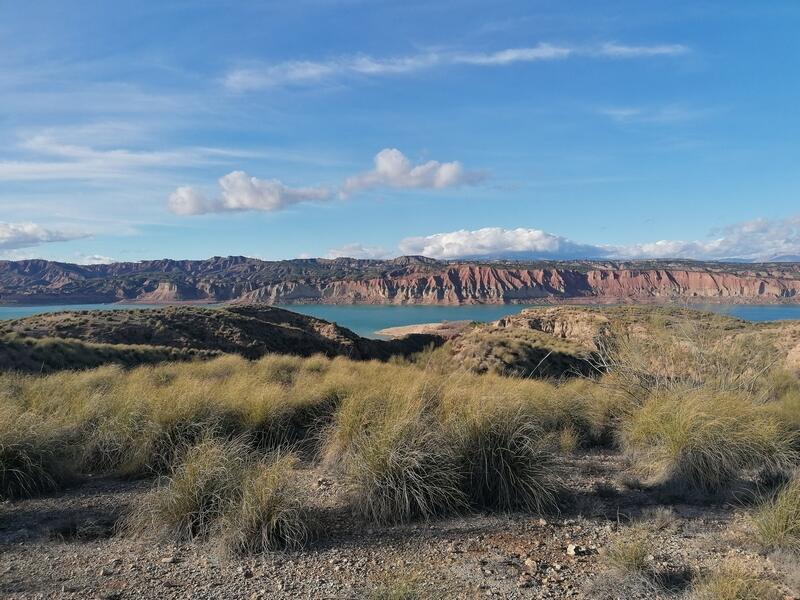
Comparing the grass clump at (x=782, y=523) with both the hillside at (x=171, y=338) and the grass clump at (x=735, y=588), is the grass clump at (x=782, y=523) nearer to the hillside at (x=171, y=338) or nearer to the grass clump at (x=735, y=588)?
the grass clump at (x=735, y=588)

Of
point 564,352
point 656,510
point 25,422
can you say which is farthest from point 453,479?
point 564,352

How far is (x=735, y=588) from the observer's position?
3.48 meters

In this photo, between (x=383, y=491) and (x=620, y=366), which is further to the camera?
(x=620, y=366)

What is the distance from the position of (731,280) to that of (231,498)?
126 m

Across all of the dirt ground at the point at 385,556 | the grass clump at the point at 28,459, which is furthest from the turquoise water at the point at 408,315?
the grass clump at the point at 28,459

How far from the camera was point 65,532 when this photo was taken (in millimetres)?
4699

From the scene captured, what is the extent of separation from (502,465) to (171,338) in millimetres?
28662

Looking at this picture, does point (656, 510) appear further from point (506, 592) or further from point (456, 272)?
point (456, 272)

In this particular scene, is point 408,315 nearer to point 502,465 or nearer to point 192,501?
point 502,465

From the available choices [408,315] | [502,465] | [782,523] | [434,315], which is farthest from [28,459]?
[408,315]

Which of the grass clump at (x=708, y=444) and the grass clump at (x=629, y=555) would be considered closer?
the grass clump at (x=629, y=555)

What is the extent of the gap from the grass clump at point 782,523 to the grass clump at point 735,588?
0.76m

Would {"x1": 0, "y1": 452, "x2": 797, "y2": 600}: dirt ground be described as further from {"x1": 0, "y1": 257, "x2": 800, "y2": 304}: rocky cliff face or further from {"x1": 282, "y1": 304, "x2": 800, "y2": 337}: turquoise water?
{"x1": 0, "y1": 257, "x2": 800, "y2": 304}: rocky cliff face

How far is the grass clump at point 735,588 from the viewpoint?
3488 millimetres
